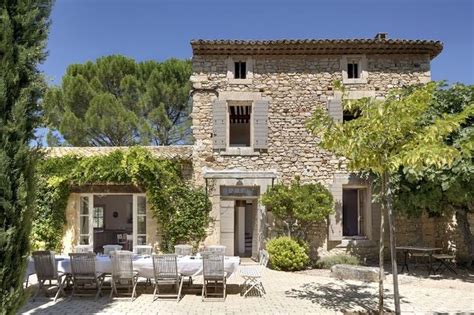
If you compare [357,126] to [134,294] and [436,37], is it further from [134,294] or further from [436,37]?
[436,37]

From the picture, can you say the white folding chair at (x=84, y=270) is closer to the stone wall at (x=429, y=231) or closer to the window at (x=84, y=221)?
the window at (x=84, y=221)

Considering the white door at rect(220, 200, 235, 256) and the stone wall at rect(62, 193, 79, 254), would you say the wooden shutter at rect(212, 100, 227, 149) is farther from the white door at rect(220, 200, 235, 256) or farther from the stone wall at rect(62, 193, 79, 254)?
the stone wall at rect(62, 193, 79, 254)

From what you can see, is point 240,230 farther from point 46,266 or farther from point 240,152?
point 46,266

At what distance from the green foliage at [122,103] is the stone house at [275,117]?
20.5 ft

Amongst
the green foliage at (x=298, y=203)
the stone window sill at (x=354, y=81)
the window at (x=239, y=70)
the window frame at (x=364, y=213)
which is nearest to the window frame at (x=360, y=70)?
the stone window sill at (x=354, y=81)

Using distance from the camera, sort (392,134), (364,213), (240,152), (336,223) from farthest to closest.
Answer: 1. (364,213)
2. (240,152)
3. (336,223)
4. (392,134)

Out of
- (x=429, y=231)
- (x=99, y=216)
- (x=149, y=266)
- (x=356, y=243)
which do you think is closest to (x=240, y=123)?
(x=356, y=243)

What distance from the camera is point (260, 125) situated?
11656 mm

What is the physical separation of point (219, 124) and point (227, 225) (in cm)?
289

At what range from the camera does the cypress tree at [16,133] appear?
4512 mm

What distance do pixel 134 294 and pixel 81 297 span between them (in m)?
1.03

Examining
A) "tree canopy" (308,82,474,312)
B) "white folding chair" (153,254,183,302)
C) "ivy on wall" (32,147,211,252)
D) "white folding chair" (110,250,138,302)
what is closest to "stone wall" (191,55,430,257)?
"ivy on wall" (32,147,211,252)

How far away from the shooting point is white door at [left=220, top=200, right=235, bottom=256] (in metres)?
11.7

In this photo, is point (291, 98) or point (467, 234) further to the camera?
point (291, 98)
